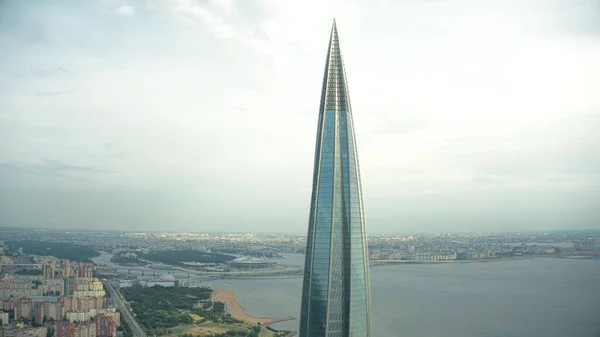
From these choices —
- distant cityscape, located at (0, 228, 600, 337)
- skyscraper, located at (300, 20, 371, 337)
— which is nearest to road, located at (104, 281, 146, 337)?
distant cityscape, located at (0, 228, 600, 337)

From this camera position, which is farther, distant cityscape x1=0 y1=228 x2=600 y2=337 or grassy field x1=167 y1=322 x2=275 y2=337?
grassy field x1=167 y1=322 x2=275 y2=337

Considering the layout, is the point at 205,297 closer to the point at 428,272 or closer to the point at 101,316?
the point at 101,316

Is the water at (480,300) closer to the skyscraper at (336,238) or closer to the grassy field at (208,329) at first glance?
the grassy field at (208,329)

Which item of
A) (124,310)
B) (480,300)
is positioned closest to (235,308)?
(124,310)

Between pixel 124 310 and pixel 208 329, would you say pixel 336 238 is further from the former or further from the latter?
pixel 124 310

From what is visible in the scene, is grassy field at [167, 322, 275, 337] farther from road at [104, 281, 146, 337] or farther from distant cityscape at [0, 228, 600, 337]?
road at [104, 281, 146, 337]

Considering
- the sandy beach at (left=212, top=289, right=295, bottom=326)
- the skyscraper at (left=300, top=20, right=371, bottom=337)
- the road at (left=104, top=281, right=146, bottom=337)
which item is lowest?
the sandy beach at (left=212, top=289, right=295, bottom=326)
